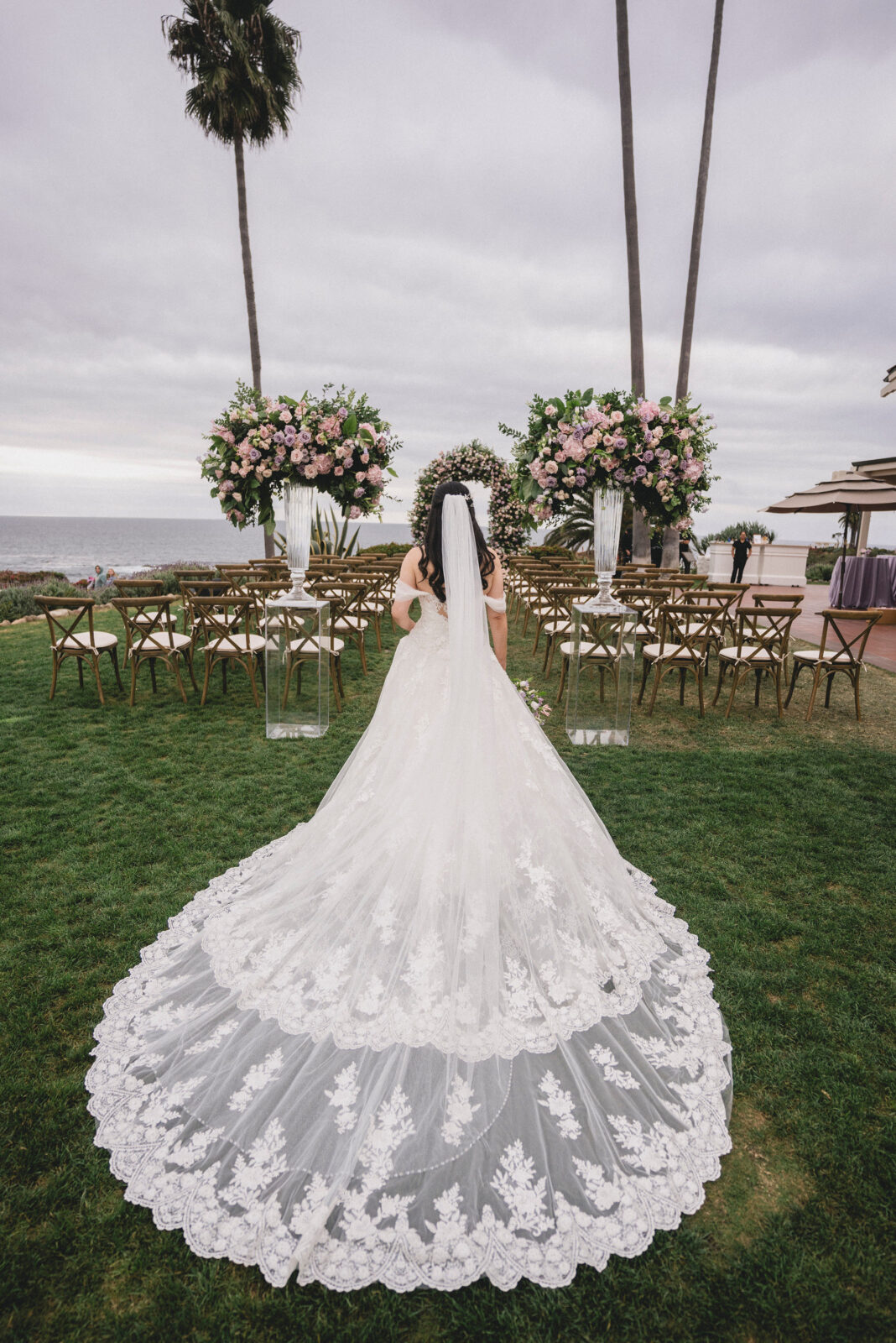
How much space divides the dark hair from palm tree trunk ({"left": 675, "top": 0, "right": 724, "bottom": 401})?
13493mm

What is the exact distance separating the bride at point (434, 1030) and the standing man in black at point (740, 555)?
1522cm

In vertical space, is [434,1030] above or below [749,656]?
below

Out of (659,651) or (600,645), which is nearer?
(600,645)

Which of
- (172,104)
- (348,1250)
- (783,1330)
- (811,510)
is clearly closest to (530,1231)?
(348,1250)

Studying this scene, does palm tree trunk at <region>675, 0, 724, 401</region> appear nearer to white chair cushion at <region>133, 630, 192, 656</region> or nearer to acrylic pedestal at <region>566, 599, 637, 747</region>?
acrylic pedestal at <region>566, 599, 637, 747</region>

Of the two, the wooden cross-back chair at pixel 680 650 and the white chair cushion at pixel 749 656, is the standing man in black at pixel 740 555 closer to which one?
the white chair cushion at pixel 749 656

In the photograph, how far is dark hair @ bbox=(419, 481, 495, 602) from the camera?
2.80 m

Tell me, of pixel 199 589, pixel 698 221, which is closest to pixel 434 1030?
pixel 199 589

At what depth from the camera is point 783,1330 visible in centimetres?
146

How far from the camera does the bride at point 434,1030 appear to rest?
1.64 m

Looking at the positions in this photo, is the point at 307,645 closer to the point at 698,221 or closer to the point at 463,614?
the point at 463,614

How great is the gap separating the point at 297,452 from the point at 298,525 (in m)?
0.72

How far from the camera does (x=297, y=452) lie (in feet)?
18.4

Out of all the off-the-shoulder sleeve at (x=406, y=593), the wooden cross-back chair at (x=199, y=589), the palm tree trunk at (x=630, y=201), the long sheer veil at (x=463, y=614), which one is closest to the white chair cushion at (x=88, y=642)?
the wooden cross-back chair at (x=199, y=589)
